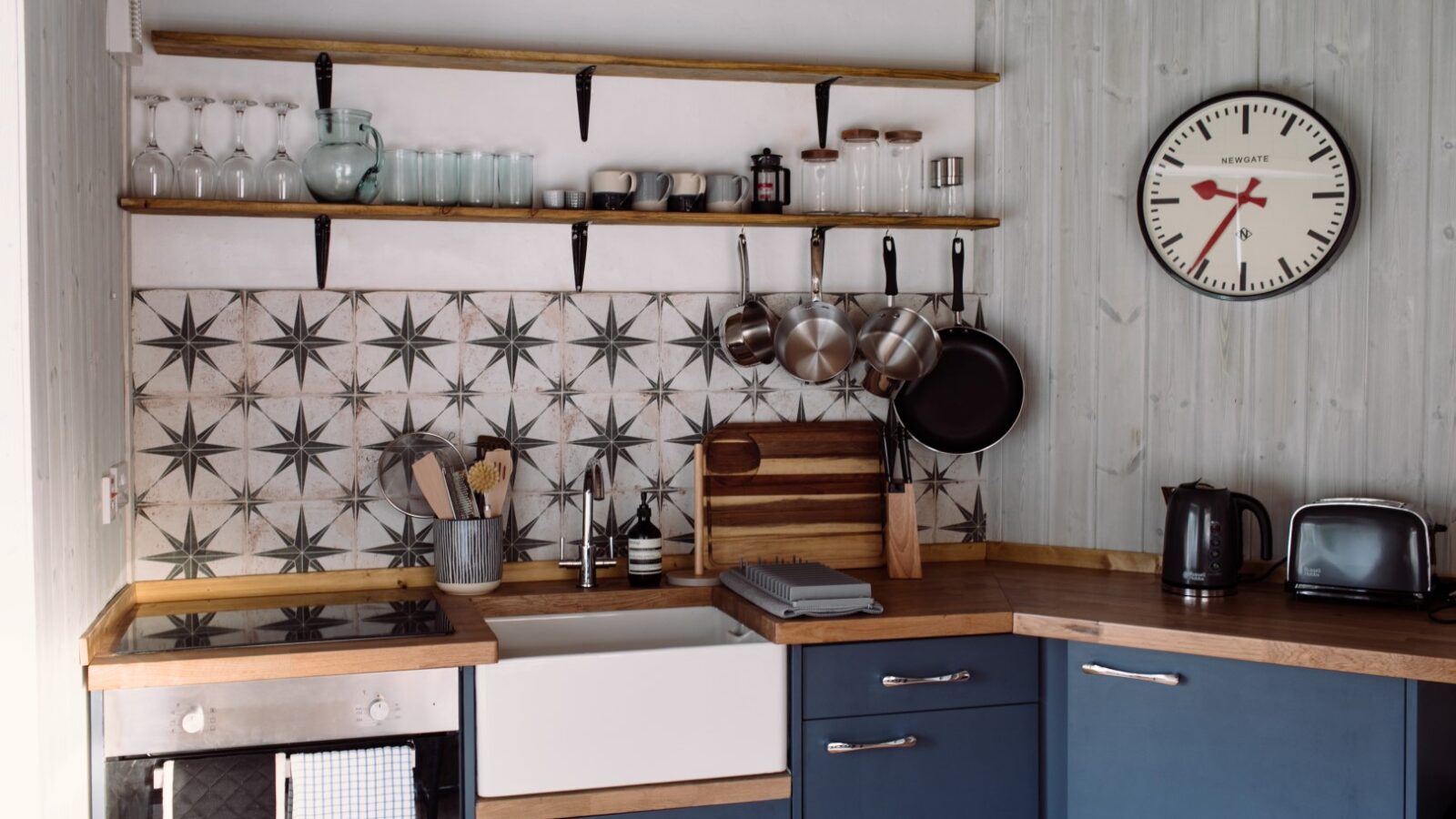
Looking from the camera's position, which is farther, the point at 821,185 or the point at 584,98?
the point at 821,185

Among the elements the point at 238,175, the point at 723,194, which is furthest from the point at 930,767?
the point at 238,175

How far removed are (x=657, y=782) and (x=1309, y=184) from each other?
1831 millimetres

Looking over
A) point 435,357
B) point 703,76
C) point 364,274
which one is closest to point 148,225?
point 364,274

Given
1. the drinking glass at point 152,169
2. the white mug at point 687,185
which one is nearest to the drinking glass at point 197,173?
the drinking glass at point 152,169

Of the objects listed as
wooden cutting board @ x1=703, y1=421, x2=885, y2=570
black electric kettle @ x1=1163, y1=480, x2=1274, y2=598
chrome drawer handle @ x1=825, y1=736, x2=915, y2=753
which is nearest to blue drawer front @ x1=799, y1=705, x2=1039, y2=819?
chrome drawer handle @ x1=825, y1=736, x2=915, y2=753

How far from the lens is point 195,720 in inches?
87.7

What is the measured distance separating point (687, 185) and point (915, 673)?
3.91 feet

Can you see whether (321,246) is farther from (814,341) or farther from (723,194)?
(814,341)

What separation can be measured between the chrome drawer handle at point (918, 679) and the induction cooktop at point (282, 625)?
2.78ft

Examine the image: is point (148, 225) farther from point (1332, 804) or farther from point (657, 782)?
point (1332, 804)

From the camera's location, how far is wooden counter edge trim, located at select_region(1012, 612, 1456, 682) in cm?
219

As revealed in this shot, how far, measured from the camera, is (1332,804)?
2293 mm

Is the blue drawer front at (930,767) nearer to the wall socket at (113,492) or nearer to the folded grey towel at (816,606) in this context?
the folded grey towel at (816,606)

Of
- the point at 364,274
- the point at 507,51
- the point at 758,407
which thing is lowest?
the point at 758,407
